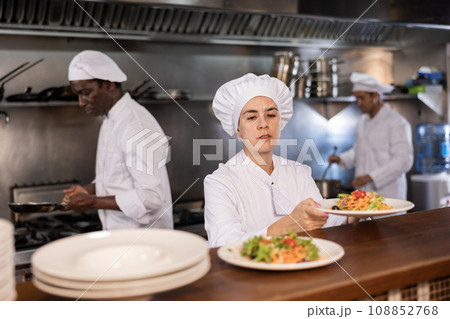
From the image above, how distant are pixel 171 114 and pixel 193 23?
2.03 feet

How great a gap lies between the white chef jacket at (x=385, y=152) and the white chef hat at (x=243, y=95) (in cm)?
175

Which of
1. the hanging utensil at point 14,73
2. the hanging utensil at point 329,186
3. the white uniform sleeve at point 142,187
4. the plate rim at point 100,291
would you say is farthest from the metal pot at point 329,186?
the plate rim at point 100,291

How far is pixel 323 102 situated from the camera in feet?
13.3

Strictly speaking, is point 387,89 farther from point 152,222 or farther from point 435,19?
point 152,222

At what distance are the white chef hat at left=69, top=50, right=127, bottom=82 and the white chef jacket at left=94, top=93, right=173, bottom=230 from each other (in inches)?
5.2

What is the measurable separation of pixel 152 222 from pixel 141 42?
143 cm

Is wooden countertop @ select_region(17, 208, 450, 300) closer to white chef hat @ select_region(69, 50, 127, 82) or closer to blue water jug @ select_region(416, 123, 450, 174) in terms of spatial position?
white chef hat @ select_region(69, 50, 127, 82)

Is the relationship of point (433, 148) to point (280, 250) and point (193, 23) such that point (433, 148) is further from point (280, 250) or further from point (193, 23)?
point (280, 250)

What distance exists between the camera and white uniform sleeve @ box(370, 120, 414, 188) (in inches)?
135

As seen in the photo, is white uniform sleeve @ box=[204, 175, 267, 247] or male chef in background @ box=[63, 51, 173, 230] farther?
male chef in background @ box=[63, 51, 173, 230]

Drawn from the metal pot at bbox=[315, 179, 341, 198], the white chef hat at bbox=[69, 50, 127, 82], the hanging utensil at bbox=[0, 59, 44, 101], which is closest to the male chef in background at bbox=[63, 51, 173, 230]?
the white chef hat at bbox=[69, 50, 127, 82]

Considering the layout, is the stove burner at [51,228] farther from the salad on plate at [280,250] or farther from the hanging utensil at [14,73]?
the salad on plate at [280,250]

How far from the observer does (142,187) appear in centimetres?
218

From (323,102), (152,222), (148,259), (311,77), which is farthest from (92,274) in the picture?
(323,102)
